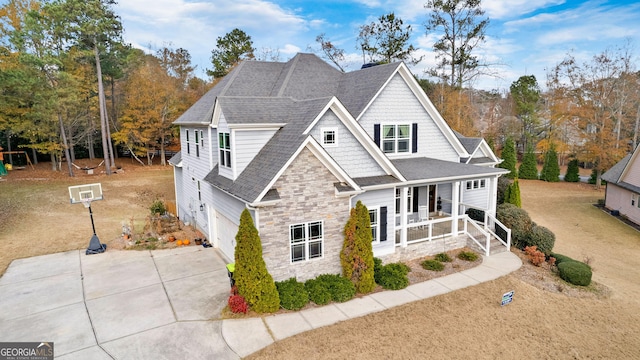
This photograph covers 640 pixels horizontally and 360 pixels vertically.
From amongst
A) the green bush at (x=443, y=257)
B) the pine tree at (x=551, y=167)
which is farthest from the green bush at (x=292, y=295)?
the pine tree at (x=551, y=167)

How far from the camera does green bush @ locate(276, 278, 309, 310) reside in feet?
37.3

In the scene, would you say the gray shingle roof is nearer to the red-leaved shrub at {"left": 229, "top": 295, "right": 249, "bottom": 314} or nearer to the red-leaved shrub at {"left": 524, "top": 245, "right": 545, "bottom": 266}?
the red-leaved shrub at {"left": 524, "top": 245, "right": 545, "bottom": 266}

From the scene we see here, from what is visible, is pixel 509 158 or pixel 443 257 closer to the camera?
pixel 443 257

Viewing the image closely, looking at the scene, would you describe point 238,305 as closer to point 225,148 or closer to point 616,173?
point 225,148

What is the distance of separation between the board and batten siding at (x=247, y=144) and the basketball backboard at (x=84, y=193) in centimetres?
Answer: 767

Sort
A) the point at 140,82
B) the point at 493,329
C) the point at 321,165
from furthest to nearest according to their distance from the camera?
the point at 140,82, the point at 321,165, the point at 493,329

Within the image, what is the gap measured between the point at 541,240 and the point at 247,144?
14.0 m

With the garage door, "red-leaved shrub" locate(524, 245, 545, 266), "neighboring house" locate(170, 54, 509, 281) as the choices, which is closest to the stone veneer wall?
"neighboring house" locate(170, 54, 509, 281)

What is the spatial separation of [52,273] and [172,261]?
14.1 feet

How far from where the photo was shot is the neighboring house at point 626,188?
1002 inches

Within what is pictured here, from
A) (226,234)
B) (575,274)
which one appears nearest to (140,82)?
(226,234)

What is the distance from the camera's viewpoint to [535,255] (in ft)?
51.8

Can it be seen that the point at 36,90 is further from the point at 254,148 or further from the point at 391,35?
the point at 391,35

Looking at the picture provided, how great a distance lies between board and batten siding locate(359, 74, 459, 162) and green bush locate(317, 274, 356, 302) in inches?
284
